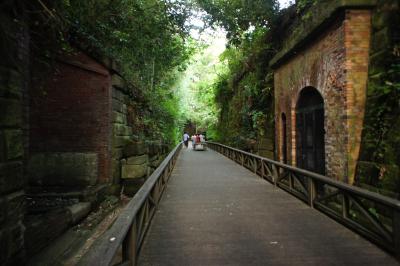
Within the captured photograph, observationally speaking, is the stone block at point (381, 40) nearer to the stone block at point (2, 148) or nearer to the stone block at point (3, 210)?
the stone block at point (2, 148)

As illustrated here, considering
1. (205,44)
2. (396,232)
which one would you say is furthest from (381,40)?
(205,44)

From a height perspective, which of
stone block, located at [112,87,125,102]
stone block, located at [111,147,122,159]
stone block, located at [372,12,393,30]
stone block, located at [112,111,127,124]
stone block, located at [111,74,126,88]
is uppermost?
stone block, located at [372,12,393,30]

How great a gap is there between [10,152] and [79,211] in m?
4.10

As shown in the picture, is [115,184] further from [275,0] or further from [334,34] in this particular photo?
[275,0]

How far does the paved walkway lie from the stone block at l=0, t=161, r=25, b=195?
1.68 metres

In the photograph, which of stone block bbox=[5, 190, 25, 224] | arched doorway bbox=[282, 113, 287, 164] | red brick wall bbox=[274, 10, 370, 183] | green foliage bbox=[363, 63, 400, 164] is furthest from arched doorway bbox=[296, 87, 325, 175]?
stone block bbox=[5, 190, 25, 224]

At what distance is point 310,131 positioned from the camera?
28.1ft

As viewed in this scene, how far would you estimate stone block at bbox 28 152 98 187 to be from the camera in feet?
26.9

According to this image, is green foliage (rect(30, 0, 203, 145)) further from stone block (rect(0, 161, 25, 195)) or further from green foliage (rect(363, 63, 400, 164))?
green foliage (rect(363, 63, 400, 164))

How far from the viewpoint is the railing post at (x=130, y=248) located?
3.32 meters

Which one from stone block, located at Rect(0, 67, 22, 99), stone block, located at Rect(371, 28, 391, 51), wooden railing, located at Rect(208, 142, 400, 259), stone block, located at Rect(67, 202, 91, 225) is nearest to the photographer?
stone block, located at Rect(0, 67, 22, 99)

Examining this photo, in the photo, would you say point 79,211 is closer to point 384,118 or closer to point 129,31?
point 129,31

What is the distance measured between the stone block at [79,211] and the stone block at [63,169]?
1.08 metres

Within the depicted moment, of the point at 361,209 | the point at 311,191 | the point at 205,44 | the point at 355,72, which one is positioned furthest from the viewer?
the point at 205,44
